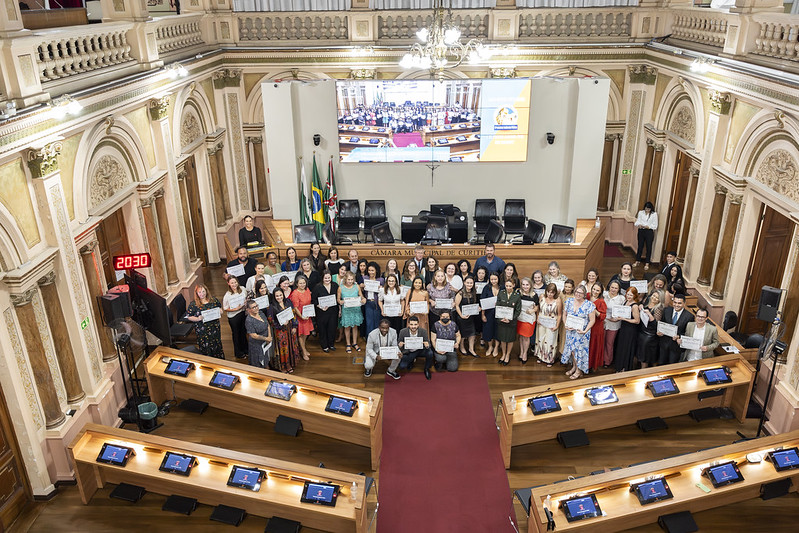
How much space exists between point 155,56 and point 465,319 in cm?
615

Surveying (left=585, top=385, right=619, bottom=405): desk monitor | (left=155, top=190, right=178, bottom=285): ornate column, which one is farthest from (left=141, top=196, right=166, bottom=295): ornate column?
(left=585, top=385, right=619, bottom=405): desk monitor

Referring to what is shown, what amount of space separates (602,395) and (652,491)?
163 cm

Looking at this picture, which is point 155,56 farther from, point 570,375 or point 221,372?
point 570,375

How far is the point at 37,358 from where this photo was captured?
280 inches

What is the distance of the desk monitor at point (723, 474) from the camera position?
6.56 meters

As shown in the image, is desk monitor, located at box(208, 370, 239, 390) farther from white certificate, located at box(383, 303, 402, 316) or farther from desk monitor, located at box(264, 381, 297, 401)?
white certificate, located at box(383, 303, 402, 316)

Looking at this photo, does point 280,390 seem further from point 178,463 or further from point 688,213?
point 688,213

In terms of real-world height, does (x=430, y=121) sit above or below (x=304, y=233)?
above

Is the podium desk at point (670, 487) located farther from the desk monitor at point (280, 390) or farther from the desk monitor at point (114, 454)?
the desk monitor at point (114, 454)

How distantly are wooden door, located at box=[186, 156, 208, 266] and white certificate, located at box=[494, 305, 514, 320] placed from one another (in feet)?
19.6

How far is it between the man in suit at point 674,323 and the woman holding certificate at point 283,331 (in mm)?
5161

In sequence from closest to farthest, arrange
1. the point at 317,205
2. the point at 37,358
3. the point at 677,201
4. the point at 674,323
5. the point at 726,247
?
the point at 37,358, the point at 674,323, the point at 726,247, the point at 677,201, the point at 317,205

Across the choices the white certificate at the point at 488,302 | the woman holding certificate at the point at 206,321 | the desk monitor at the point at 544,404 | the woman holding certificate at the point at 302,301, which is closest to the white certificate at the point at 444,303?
the white certificate at the point at 488,302

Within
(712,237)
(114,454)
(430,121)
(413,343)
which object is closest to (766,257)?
(712,237)
